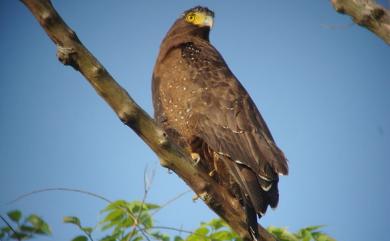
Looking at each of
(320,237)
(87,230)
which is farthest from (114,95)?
(320,237)

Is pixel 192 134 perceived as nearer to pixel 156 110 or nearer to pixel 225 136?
pixel 225 136

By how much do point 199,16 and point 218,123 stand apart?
225 cm

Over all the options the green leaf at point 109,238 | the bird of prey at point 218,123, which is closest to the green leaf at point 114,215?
the green leaf at point 109,238

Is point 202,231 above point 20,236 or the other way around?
the other way around

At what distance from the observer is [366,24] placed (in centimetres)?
305

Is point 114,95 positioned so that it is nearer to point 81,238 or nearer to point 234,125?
point 81,238

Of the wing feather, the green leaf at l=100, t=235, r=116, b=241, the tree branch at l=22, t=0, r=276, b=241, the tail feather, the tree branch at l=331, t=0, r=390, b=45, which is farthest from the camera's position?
the wing feather

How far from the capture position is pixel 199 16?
6035 mm

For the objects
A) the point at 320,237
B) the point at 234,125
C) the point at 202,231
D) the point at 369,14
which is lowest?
the point at 320,237

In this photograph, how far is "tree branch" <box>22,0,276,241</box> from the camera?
2.65 meters

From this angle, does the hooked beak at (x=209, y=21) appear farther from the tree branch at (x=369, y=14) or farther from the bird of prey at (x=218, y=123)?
the tree branch at (x=369, y=14)

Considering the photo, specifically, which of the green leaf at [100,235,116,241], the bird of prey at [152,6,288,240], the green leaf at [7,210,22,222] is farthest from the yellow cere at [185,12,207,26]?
the green leaf at [7,210,22,222]

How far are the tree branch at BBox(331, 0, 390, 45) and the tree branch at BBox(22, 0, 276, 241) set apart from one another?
1439mm

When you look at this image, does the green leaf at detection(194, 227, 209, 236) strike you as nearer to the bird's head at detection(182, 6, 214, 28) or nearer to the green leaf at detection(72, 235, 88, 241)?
the green leaf at detection(72, 235, 88, 241)
